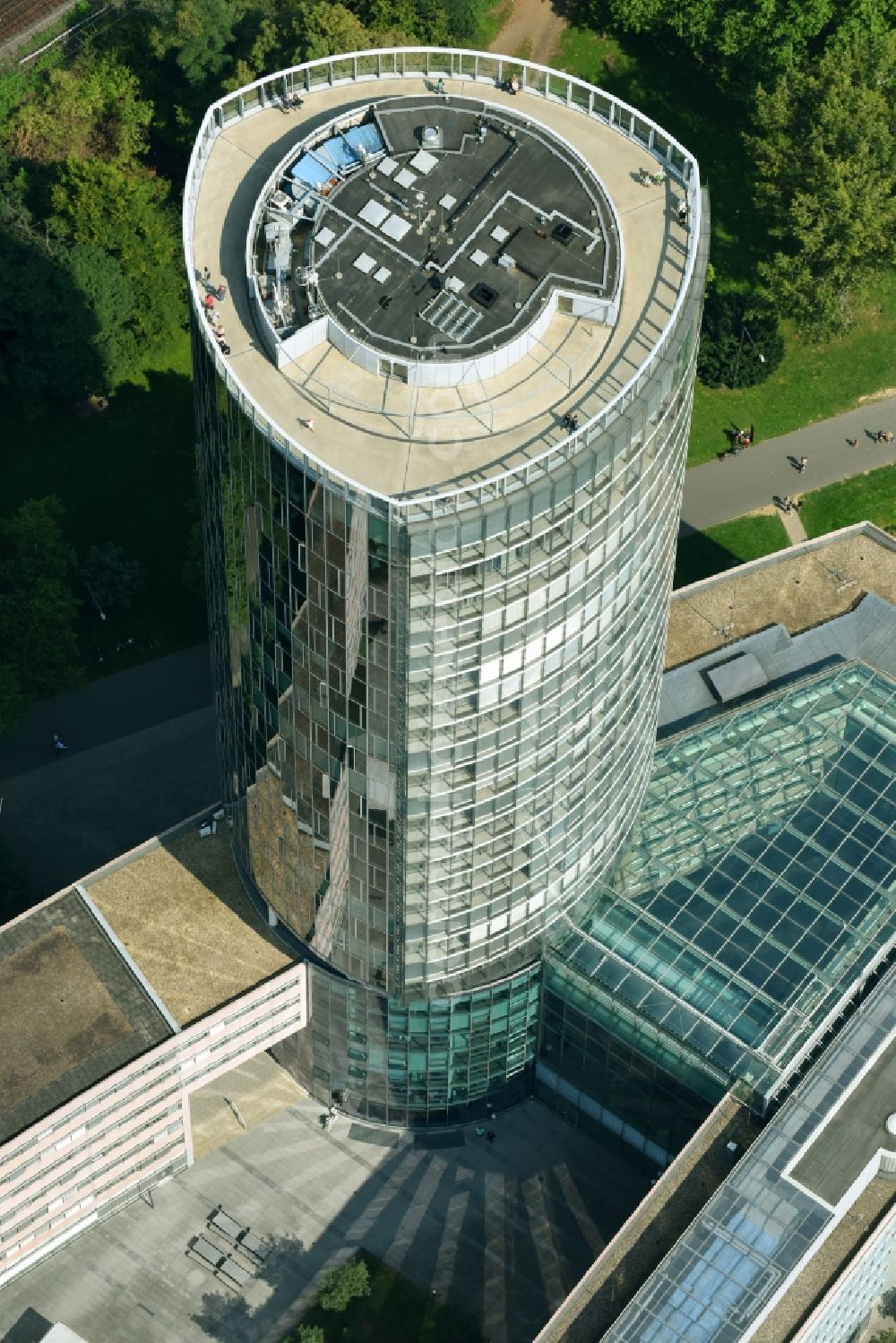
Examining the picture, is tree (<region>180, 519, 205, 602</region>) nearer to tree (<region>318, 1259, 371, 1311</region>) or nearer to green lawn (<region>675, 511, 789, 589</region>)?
green lawn (<region>675, 511, 789, 589</region>)

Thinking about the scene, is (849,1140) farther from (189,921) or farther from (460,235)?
(460,235)

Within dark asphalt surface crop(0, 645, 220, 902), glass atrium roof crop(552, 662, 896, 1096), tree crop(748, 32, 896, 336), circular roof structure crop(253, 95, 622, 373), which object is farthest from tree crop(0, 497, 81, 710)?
tree crop(748, 32, 896, 336)

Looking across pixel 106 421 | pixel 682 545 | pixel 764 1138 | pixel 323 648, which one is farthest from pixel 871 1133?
pixel 106 421

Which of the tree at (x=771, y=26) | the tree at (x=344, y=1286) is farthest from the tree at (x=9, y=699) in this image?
the tree at (x=771, y=26)

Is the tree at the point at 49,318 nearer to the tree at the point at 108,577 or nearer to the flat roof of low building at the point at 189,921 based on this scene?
the tree at the point at 108,577

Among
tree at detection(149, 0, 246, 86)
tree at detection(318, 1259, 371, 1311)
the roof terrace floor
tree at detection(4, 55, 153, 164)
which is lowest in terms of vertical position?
tree at detection(318, 1259, 371, 1311)

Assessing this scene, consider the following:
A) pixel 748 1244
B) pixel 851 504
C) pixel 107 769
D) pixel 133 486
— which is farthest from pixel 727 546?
pixel 748 1244
